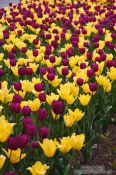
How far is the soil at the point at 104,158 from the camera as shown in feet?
13.2

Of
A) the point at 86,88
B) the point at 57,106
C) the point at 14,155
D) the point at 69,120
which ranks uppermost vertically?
the point at 86,88

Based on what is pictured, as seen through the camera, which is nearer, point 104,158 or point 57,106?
point 57,106

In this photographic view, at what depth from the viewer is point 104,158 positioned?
426 centimetres

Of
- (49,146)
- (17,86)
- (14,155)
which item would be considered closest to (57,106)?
(49,146)

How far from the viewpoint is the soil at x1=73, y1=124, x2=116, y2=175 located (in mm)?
4020

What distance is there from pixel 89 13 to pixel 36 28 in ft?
6.41

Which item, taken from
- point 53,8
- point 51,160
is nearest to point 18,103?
point 51,160

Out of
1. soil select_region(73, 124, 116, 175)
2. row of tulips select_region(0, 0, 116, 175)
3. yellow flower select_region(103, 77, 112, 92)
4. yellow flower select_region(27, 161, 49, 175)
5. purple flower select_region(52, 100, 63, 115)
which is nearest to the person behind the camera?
yellow flower select_region(27, 161, 49, 175)

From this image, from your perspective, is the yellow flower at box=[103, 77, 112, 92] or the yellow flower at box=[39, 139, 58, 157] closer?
the yellow flower at box=[39, 139, 58, 157]

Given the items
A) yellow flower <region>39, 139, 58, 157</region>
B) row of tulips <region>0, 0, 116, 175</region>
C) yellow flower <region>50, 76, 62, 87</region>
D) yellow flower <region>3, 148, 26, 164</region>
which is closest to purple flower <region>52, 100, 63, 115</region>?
row of tulips <region>0, 0, 116, 175</region>

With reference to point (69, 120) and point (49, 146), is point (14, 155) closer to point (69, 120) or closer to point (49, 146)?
point (49, 146)

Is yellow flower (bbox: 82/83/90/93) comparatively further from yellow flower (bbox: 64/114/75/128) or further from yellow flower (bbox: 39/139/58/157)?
yellow flower (bbox: 39/139/58/157)

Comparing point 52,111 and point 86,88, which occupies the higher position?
point 86,88

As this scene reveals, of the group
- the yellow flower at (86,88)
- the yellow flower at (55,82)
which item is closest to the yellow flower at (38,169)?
the yellow flower at (86,88)
